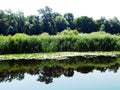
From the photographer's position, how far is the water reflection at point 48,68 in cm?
1507

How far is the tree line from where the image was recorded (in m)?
55.7

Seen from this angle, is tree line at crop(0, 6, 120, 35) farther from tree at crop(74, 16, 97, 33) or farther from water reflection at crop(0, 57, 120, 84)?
water reflection at crop(0, 57, 120, 84)

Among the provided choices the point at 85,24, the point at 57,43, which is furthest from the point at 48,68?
the point at 85,24

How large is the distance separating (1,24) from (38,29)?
8229mm

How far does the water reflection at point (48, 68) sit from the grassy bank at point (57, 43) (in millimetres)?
5777

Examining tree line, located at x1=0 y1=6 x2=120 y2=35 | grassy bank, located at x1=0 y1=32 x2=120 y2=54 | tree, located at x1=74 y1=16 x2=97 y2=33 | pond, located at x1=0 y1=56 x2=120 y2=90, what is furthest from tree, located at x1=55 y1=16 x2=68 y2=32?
pond, located at x1=0 y1=56 x2=120 y2=90

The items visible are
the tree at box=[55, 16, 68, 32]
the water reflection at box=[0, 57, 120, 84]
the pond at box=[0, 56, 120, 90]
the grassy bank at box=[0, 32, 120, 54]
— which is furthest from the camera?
the tree at box=[55, 16, 68, 32]

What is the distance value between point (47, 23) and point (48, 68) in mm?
46415

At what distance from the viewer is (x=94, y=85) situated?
12.6 m

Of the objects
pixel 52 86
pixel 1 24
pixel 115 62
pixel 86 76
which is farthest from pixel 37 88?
pixel 1 24

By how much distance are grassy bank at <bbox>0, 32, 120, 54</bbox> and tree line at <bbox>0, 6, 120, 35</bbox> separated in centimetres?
2671

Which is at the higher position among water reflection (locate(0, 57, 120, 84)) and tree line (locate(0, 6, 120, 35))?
tree line (locate(0, 6, 120, 35))

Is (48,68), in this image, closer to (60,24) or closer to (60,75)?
(60,75)

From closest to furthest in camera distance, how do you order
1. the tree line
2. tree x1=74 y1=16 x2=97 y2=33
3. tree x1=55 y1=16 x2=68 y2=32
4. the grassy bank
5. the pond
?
the pond < the grassy bank < the tree line < tree x1=55 y1=16 x2=68 y2=32 < tree x1=74 y1=16 x2=97 y2=33
